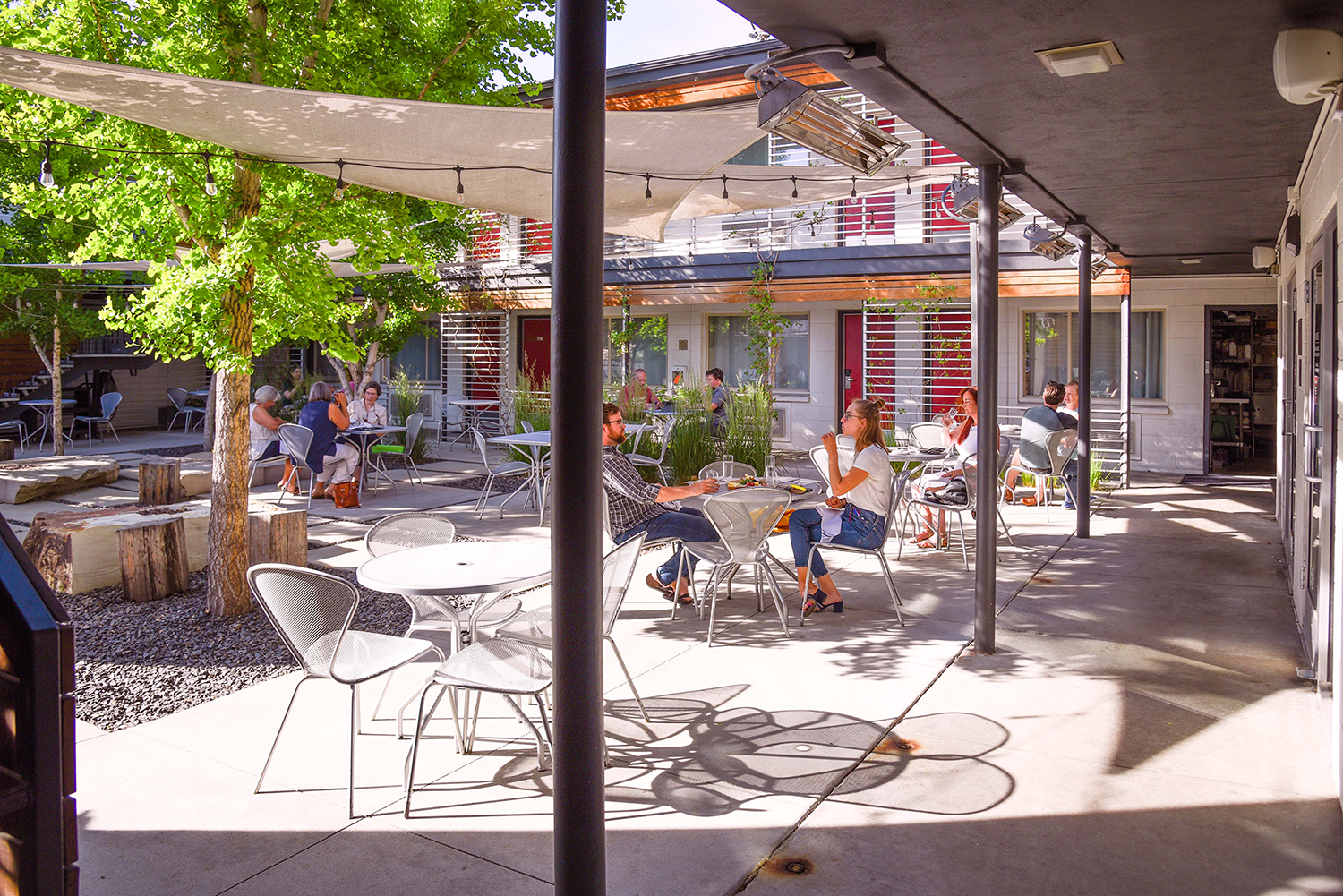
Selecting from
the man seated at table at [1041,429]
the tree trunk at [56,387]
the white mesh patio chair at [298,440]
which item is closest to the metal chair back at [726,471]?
the man seated at table at [1041,429]

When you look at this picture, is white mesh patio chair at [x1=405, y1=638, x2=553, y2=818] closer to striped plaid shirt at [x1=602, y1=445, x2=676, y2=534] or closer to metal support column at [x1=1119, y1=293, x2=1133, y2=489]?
striped plaid shirt at [x1=602, y1=445, x2=676, y2=534]

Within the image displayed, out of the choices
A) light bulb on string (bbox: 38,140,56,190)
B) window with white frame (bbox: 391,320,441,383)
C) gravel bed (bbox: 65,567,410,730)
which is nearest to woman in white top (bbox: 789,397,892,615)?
gravel bed (bbox: 65,567,410,730)

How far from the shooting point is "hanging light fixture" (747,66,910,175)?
4.04 meters

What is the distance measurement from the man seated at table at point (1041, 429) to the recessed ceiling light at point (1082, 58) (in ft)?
18.7

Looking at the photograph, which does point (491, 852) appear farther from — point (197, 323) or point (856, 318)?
point (856, 318)

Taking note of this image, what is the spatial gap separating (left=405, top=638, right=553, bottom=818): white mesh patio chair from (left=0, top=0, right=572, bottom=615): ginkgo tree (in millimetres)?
2701

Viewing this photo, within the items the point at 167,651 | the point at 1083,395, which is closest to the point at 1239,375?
the point at 1083,395

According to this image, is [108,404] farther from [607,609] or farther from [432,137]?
[607,609]

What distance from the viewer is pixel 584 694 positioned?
85.2 inches

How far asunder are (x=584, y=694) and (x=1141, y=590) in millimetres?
5218

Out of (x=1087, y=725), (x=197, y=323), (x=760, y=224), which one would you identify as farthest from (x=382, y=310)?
(x=1087, y=725)

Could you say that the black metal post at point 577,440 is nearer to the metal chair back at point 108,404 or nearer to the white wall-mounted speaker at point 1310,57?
the white wall-mounted speaker at point 1310,57

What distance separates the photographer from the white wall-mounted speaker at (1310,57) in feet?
9.96

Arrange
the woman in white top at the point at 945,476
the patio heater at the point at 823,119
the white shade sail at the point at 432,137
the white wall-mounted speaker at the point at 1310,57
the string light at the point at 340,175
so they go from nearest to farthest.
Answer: the white wall-mounted speaker at the point at 1310,57 → the patio heater at the point at 823,119 → the white shade sail at the point at 432,137 → the string light at the point at 340,175 → the woman in white top at the point at 945,476
